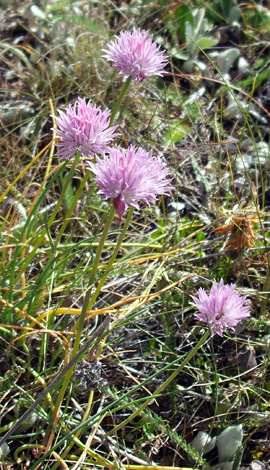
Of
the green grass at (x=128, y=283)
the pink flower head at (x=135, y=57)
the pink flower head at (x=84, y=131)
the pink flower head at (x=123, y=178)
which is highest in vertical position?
the pink flower head at (x=135, y=57)

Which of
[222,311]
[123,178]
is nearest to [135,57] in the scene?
[123,178]

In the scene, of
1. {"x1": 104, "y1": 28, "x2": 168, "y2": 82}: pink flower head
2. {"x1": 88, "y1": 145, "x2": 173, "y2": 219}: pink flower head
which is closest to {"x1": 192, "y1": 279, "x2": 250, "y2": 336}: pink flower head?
{"x1": 88, "y1": 145, "x2": 173, "y2": 219}: pink flower head

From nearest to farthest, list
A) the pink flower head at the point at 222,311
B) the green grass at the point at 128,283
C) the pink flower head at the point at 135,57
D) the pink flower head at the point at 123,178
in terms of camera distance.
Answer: the pink flower head at the point at 123,178, the pink flower head at the point at 222,311, the pink flower head at the point at 135,57, the green grass at the point at 128,283

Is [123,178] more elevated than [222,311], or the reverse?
[123,178]

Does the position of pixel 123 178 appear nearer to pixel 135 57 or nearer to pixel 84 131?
pixel 84 131

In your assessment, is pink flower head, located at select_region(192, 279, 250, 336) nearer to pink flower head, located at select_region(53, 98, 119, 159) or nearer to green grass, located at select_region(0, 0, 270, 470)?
green grass, located at select_region(0, 0, 270, 470)

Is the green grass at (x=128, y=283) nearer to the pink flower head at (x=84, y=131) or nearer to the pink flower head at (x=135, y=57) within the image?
the pink flower head at (x=84, y=131)

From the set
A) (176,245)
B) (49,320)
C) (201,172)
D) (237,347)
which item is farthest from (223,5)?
(49,320)

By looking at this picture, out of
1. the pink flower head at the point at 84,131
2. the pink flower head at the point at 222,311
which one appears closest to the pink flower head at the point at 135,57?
the pink flower head at the point at 84,131

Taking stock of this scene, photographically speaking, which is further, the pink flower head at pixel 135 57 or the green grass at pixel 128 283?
the green grass at pixel 128 283

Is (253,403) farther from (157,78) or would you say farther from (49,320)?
(157,78)

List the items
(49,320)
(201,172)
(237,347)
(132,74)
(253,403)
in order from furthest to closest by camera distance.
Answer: (201,172) < (237,347) < (253,403) < (49,320) < (132,74)
